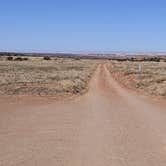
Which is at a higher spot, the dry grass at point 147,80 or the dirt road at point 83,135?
the dirt road at point 83,135

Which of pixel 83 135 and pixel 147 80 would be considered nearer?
pixel 83 135

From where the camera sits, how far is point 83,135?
11086mm

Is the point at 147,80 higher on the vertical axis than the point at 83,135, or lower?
lower

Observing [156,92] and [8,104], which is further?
[156,92]

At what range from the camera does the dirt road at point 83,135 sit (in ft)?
27.7

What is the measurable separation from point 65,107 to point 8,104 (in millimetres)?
2970

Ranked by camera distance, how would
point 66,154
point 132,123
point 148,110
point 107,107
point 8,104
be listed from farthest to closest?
point 8,104 < point 107,107 < point 148,110 < point 132,123 < point 66,154

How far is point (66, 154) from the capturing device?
29.0 feet

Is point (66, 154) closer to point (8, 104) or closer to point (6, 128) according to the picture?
point (6, 128)

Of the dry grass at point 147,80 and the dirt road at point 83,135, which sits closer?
the dirt road at point 83,135

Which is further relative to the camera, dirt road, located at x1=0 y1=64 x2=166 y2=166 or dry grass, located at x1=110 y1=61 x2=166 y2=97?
dry grass, located at x1=110 y1=61 x2=166 y2=97

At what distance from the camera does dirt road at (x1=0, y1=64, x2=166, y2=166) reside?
845cm

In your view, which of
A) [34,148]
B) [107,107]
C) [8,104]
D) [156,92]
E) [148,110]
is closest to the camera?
[34,148]

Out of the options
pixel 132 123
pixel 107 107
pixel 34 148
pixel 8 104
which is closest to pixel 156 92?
pixel 107 107
